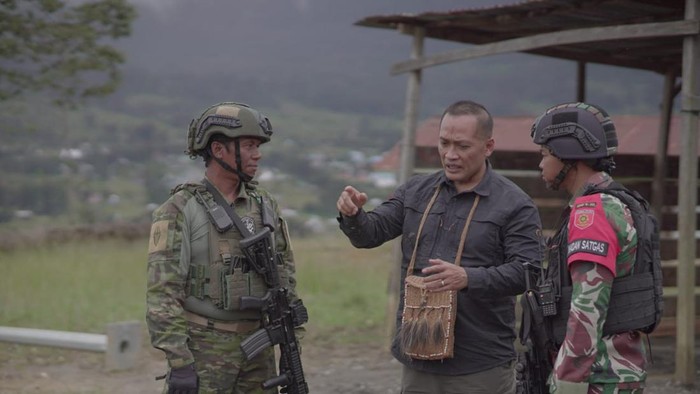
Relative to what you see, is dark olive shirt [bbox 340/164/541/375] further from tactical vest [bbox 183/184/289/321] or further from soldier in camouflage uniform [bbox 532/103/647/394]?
tactical vest [bbox 183/184/289/321]

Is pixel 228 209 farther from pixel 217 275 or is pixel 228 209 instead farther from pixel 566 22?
pixel 566 22

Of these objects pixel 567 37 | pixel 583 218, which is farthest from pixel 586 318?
pixel 567 37

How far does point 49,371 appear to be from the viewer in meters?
7.87

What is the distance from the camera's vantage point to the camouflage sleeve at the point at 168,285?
379 centimetres

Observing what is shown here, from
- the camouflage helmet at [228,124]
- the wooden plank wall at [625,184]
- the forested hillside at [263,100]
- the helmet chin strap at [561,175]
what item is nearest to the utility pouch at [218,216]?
the camouflage helmet at [228,124]

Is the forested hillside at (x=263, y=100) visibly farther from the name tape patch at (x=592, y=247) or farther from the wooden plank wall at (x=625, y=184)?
the name tape patch at (x=592, y=247)

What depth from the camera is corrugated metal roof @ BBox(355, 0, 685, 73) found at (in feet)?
23.9

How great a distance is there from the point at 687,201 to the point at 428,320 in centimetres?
376

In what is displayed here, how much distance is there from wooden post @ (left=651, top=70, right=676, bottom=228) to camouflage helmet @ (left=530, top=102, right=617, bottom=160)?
615 cm

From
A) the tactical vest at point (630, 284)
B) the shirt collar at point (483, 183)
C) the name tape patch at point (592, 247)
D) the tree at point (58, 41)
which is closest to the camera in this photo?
the name tape patch at point (592, 247)

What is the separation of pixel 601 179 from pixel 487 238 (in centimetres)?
59

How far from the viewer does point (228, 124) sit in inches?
159

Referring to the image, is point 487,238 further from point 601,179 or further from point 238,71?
point 238,71

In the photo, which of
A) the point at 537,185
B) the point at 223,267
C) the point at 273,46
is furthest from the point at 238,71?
the point at 223,267
